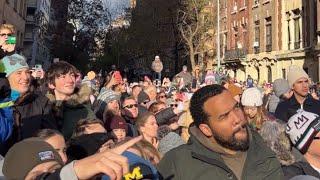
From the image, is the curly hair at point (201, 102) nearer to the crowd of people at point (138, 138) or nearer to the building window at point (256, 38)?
the crowd of people at point (138, 138)

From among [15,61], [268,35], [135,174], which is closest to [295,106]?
A: [15,61]

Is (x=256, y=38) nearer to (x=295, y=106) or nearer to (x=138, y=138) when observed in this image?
(x=295, y=106)

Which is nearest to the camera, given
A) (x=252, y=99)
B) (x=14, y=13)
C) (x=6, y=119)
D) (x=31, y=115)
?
(x=6, y=119)

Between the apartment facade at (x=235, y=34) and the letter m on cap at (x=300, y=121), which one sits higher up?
the apartment facade at (x=235, y=34)

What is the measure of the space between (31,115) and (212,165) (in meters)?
2.39

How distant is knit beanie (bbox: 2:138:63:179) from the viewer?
213 centimetres

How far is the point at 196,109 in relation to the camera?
3.36m

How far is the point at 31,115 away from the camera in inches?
187

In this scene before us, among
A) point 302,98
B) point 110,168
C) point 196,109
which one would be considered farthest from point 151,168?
point 302,98

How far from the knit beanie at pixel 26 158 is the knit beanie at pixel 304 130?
2.29 m

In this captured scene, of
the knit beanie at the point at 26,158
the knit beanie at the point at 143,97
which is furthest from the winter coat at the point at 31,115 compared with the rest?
the knit beanie at the point at 143,97

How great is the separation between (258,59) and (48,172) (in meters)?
40.7

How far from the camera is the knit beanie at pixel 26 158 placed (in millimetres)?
2127

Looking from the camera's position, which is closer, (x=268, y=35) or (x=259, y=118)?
(x=259, y=118)
